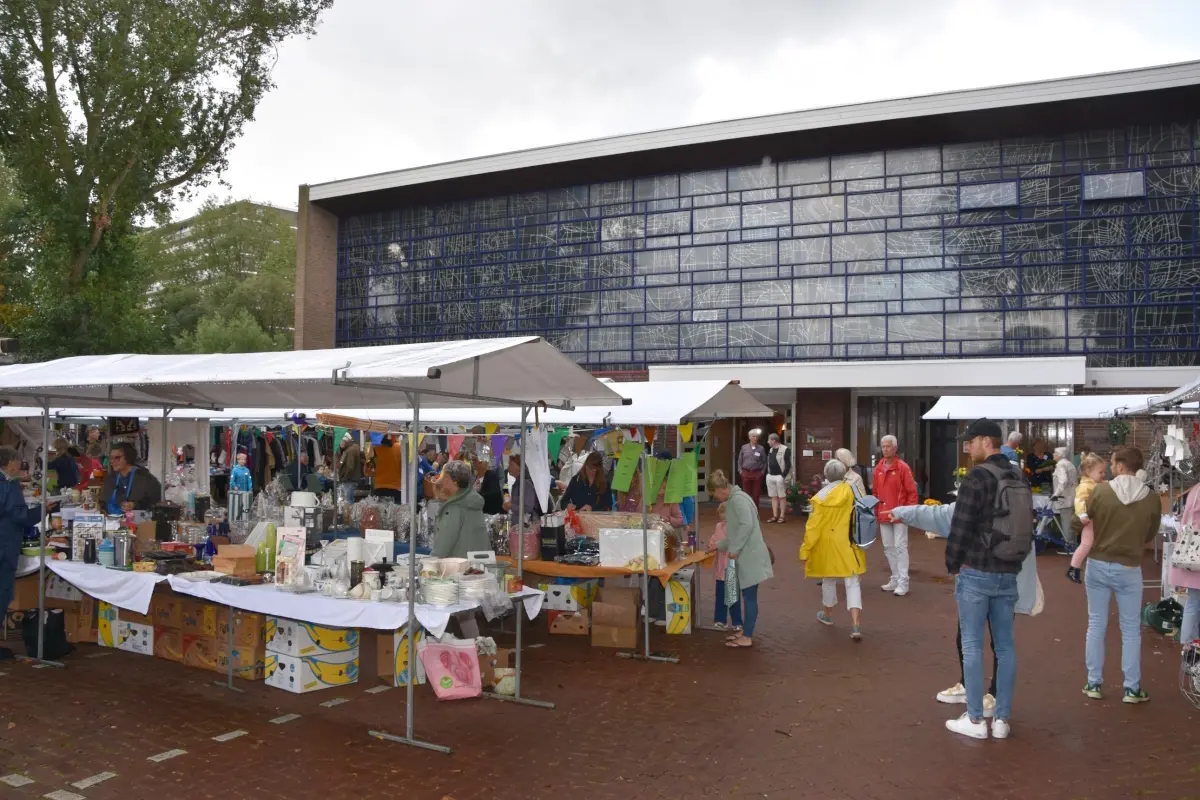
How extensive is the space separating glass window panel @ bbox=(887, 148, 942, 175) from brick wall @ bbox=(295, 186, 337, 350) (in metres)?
15.2

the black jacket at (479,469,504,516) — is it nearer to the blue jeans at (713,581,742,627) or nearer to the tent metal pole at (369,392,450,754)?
the blue jeans at (713,581,742,627)

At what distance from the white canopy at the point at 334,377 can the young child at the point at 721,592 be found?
A: 1728mm

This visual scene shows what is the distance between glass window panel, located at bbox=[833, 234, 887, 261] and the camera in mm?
19250

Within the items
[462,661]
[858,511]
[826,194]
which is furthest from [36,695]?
[826,194]

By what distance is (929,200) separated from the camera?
62.3ft

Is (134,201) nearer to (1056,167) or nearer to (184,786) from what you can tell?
(184,786)

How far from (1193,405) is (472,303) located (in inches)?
674

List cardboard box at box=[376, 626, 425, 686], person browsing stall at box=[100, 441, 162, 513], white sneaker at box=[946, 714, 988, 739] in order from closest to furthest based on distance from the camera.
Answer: white sneaker at box=[946, 714, 988, 739] → cardboard box at box=[376, 626, 425, 686] → person browsing stall at box=[100, 441, 162, 513]

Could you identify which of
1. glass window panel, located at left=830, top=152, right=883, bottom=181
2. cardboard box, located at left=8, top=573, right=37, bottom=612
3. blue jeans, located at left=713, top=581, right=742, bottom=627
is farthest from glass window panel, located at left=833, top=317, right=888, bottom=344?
cardboard box, located at left=8, top=573, right=37, bottom=612

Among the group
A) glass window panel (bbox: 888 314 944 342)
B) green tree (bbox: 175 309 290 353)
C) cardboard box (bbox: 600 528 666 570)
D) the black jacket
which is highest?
green tree (bbox: 175 309 290 353)

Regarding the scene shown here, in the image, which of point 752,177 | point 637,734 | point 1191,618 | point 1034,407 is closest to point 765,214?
point 752,177

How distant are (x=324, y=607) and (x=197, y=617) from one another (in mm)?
1755

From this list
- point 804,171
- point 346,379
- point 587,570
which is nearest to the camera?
point 346,379

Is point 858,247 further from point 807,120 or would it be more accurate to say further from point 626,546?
point 626,546
